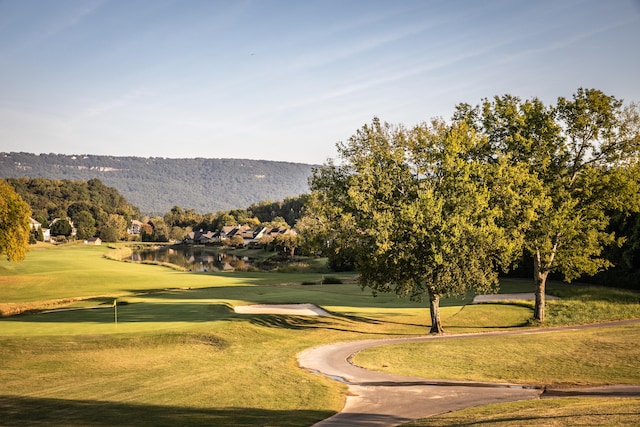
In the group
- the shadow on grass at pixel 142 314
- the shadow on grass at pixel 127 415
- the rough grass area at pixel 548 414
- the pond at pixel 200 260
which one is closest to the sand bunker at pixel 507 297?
the shadow on grass at pixel 142 314

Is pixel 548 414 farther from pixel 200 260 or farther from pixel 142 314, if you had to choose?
pixel 200 260

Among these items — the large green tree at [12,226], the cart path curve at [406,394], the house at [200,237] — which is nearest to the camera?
the cart path curve at [406,394]

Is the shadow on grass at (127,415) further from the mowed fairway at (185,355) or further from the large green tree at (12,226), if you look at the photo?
the large green tree at (12,226)

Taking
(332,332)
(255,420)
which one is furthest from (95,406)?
(332,332)

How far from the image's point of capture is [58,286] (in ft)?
165

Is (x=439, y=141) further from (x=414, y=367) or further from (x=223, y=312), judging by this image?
(x=223, y=312)

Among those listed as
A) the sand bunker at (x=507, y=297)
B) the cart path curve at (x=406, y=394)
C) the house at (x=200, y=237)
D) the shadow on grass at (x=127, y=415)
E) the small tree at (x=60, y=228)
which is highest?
the small tree at (x=60, y=228)

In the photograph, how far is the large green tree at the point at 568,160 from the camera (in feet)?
105

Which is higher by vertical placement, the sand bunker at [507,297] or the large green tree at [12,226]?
the large green tree at [12,226]

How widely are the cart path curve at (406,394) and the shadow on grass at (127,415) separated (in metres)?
1.23

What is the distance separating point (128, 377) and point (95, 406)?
11.5ft

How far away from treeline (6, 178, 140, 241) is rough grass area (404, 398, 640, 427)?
160 metres

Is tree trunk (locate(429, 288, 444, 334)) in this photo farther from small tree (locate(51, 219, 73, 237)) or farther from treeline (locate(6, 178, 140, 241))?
small tree (locate(51, 219, 73, 237))

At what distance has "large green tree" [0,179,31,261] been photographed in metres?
51.4
